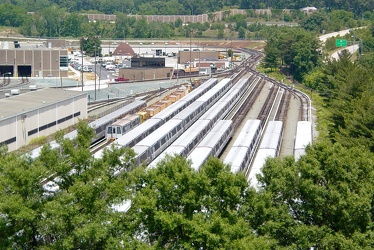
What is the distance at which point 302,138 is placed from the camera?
27.0 meters

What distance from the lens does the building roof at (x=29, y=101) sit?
2735 cm

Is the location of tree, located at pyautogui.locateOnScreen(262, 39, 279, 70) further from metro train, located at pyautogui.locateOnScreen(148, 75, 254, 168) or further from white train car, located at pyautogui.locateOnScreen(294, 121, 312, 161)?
white train car, located at pyautogui.locateOnScreen(294, 121, 312, 161)

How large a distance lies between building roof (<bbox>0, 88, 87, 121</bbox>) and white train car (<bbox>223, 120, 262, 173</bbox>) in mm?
8890

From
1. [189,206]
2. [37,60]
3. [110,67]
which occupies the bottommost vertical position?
[110,67]

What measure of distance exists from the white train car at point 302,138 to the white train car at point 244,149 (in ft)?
5.52

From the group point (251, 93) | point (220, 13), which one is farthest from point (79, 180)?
point (220, 13)

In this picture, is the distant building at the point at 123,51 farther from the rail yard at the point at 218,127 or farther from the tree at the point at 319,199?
the tree at the point at 319,199

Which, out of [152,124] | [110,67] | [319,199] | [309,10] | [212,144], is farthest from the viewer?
[309,10]

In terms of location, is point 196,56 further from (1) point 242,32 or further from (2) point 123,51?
(1) point 242,32

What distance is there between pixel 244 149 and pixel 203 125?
5361 mm

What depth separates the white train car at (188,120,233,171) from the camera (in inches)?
870

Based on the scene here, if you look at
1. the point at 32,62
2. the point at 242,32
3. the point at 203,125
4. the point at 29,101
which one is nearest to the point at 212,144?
the point at 203,125

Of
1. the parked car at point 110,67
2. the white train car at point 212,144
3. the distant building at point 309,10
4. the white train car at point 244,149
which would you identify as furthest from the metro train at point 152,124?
the distant building at point 309,10

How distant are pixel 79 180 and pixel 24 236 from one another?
1461 millimetres
